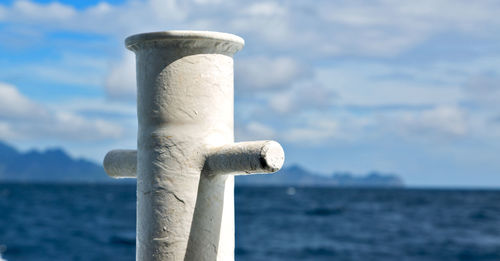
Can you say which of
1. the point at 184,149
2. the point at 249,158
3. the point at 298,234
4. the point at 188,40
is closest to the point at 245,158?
the point at 249,158

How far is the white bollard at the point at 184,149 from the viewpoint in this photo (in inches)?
158

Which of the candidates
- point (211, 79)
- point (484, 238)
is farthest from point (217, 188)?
point (484, 238)

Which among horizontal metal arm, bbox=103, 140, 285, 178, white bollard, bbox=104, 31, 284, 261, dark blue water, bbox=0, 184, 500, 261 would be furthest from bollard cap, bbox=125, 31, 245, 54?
dark blue water, bbox=0, 184, 500, 261

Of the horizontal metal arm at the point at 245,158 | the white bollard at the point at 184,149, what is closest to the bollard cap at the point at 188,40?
the white bollard at the point at 184,149

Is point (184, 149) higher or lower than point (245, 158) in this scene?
higher

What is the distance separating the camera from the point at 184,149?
13.2 ft

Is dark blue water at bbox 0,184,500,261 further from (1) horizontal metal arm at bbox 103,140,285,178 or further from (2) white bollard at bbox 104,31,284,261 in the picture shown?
(1) horizontal metal arm at bbox 103,140,285,178

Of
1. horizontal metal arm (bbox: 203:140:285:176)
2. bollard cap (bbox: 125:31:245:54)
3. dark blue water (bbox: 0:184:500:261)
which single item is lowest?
horizontal metal arm (bbox: 203:140:285:176)

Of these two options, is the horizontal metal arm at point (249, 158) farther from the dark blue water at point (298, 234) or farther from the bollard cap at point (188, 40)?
the dark blue water at point (298, 234)

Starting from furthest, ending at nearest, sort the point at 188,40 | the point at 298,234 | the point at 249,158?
the point at 298,234 → the point at 188,40 → the point at 249,158

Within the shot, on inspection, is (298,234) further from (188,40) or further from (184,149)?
(188,40)

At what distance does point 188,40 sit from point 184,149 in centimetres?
66

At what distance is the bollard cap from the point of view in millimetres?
4008

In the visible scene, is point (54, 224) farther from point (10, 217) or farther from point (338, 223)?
point (338, 223)
